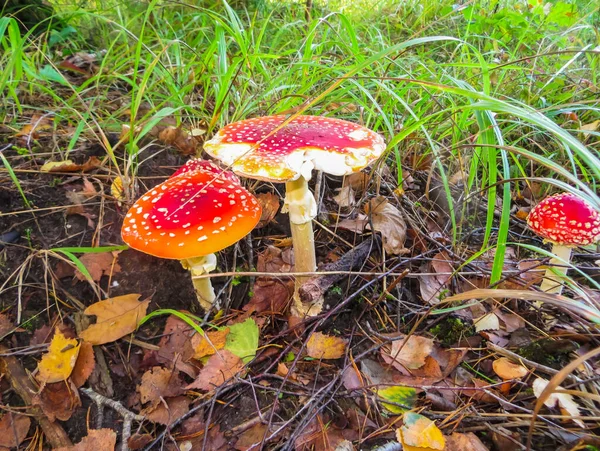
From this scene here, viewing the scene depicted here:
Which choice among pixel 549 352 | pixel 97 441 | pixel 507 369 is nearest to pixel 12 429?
pixel 97 441

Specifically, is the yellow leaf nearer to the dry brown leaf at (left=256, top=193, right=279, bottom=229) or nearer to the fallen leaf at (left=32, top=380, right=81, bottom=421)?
the fallen leaf at (left=32, top=380, right=81, bottom=421)

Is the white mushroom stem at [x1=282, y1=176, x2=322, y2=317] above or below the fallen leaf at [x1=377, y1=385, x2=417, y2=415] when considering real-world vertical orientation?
above

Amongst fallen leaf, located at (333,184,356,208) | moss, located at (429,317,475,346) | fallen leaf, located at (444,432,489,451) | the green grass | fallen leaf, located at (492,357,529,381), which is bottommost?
moss, located at (429,317,475,346)

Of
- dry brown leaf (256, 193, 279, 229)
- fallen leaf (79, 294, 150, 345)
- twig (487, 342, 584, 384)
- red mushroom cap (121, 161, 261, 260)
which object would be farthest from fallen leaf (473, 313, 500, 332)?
fallen leaf (79, 294, 150, 345)

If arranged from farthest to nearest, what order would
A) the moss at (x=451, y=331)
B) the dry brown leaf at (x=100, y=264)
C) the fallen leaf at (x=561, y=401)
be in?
the dry brown leaf at (x=100, y=264) → the moss at (x=451, y=331) → the fallen leaf at (x=561, y=401)

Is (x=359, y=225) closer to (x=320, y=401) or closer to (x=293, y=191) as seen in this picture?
(x=293, y=191)

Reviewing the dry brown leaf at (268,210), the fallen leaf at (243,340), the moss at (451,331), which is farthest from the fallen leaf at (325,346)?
the dry brown leaf at (268,210)

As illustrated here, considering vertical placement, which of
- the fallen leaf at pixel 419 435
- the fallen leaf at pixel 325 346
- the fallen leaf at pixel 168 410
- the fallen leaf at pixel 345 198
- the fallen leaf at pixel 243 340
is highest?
the fallen leaf at pixel 345 198

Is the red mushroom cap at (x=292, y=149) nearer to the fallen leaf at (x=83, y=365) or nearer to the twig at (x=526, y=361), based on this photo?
the twig at (x=526, y=361)
